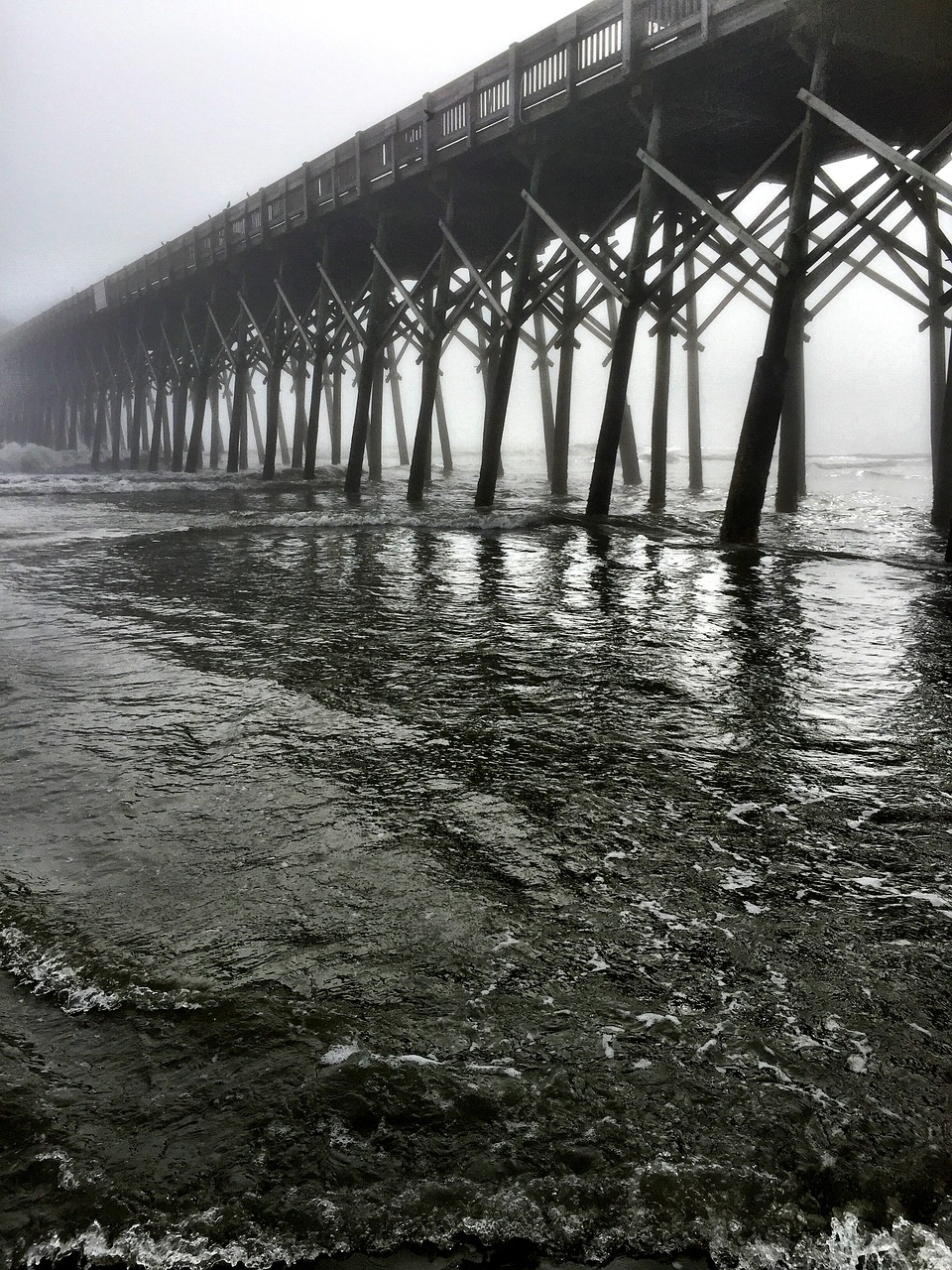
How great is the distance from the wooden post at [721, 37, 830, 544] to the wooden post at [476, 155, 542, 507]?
11.6 ft

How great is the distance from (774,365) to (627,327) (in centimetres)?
219

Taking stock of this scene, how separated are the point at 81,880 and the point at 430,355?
11.8 meters

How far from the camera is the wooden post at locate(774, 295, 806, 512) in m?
10.4

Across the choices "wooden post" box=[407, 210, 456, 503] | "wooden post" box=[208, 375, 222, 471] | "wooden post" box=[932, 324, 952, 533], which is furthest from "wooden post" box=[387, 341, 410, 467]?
"wooden post" box=[932, 324, 952, 533]

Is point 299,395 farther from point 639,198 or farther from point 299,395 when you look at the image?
point 639,198

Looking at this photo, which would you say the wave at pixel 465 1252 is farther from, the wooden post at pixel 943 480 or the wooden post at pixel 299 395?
the wooden post at pixel 299 395

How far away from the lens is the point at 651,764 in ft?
8.40

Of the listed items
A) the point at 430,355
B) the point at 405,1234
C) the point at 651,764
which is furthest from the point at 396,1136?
the point at 430,355

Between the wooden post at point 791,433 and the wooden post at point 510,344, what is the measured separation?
309 centimetres

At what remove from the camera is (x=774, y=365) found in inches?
281

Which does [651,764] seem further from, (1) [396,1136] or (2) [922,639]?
(2) [922,639]

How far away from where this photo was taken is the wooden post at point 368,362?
13.9m

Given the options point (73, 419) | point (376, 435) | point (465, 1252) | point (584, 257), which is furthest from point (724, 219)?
point (73, 419)

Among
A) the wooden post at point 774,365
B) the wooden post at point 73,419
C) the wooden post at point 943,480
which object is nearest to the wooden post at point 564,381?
the wooden post at point 774,365
